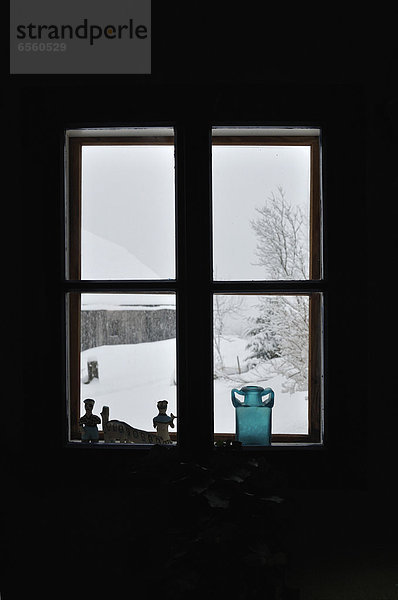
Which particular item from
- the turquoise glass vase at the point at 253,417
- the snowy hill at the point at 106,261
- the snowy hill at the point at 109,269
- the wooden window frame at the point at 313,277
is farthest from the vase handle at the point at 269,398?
the snowy hill at the point at 106,261

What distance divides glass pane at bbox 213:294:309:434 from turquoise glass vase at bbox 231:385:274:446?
3 cm

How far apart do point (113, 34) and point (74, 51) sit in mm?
137

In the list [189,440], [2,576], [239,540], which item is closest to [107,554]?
[2,576]

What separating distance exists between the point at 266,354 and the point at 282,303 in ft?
0.57

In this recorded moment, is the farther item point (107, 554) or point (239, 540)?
point (107, 554)

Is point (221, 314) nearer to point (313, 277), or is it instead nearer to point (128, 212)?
point (313, 277)

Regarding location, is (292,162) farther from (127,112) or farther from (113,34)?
(113,34)

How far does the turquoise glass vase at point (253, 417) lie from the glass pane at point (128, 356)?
8.7 inches

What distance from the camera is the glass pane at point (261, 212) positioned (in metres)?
1.76

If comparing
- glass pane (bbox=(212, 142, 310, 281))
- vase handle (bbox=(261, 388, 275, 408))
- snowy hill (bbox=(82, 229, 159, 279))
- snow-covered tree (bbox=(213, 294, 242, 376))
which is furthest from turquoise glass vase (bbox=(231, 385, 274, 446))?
snowy hill (bbox=(82, 229, 159, 279))

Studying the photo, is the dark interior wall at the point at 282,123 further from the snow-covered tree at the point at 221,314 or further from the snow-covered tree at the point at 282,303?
the snow-covered tree at the point at 221,314

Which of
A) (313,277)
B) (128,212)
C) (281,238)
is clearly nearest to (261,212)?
(281,238)

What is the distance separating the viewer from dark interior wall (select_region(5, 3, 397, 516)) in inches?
66.3

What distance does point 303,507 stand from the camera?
1683 millimetres
